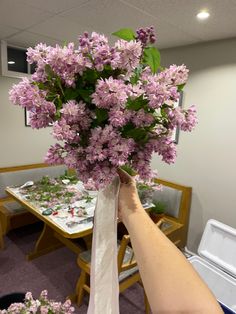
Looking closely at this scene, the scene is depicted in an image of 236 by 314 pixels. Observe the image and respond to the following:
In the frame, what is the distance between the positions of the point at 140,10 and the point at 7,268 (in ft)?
9.10

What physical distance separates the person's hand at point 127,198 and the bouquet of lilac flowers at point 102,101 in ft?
0.38

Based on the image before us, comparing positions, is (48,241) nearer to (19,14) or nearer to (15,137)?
(15,137)

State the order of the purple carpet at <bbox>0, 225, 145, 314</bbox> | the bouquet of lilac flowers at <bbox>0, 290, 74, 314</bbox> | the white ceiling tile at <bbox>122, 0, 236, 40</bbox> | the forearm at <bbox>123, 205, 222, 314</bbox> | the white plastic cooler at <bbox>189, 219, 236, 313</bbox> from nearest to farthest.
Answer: the forearm at <bbox>123, 205, 222, 314</bbox> < the bouquet of lilac flowers at <bbox>0, 290, 74, 314</bbox> < the white ceiling tile at <bbox>122, 0, 236, 40</bbox> < the white plastic cooler at <bbox>189, 219, 236, 313</bbox> < the purple carpet at <bbox>0, 225, 145, 314</bbox>

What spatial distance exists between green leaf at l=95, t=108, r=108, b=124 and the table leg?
2.49 m

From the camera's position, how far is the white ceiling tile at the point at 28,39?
8.95 ft

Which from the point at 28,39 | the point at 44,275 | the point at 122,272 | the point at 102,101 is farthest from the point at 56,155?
the point at 28,39

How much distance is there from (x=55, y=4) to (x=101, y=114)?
1.59 meters

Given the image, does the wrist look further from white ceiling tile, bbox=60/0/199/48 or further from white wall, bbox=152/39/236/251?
white wall, bbox=152/39/236/251

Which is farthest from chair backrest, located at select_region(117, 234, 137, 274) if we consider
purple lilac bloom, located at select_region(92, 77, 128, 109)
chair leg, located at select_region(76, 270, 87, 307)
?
purple lilac bloom, located at select_region(92, 77, 128, 109)

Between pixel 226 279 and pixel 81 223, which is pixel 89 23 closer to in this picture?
pixel 81 223

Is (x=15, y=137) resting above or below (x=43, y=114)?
below

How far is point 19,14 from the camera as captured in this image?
208 centimetres

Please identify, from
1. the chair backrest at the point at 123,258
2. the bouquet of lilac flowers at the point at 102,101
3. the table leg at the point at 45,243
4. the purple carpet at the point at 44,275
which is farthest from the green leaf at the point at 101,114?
the table leg at the point at 45,243

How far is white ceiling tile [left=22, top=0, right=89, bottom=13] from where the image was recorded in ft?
5.81
